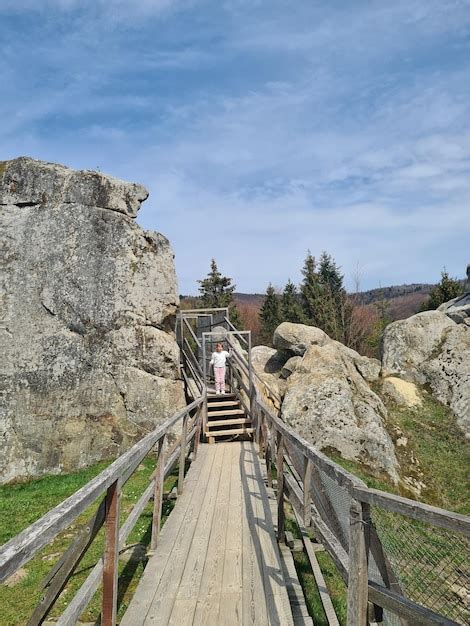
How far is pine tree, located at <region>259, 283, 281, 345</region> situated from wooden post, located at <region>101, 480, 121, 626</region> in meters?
44.4

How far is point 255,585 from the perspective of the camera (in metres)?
4.20

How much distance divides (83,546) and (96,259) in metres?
9.51

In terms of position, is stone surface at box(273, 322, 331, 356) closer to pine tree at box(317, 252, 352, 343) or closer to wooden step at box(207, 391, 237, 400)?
wooden step at box(207, 391, 237, 400)

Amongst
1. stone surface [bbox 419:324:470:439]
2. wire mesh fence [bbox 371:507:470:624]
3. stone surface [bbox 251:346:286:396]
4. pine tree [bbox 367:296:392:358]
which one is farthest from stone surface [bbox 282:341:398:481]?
pine tree [bbox 367:296:392:358]

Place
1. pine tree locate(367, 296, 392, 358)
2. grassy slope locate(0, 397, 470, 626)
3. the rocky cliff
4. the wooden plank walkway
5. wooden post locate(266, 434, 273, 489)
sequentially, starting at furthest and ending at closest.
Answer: pine tree locate(367, 296, 392, 358)
the rocky cliff
wooden post locate(266, 434, 273, 489)
grassy slope locate(0, 397, 470, 626)
the wooden plank walkway

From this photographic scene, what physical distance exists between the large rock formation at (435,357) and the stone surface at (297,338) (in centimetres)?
293

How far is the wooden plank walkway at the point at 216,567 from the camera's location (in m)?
3.75

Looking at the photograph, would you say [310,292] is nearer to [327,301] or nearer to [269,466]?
[327,301]

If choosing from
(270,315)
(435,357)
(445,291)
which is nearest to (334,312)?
(445,291)

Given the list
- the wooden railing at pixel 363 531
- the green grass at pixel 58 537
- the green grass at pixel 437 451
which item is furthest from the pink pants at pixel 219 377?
the wooden railing at pixel 363 531

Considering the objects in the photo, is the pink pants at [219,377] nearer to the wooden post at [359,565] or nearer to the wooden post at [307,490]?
the wooden post at [307,490]

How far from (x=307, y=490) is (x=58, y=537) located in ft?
14.7

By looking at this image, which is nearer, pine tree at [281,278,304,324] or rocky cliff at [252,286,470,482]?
rocky cliff at [252,286,470,482]

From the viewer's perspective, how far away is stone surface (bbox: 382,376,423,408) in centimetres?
1588
